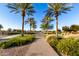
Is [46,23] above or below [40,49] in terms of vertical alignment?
above

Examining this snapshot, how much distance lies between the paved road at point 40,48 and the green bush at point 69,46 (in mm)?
201

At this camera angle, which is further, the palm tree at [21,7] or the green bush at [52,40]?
the green bush at [52,40]

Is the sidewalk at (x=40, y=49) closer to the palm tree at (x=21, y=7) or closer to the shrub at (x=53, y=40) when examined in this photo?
the shrub at (x=53, y=40)

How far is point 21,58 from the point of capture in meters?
4.62

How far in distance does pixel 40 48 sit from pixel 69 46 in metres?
0.67

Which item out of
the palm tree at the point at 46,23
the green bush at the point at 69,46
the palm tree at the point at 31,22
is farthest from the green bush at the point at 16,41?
the green bush at the point at 69,46

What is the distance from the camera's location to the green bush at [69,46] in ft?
15.1

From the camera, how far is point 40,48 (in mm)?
4809

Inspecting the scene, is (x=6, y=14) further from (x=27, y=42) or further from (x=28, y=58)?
(x=28, y=58)

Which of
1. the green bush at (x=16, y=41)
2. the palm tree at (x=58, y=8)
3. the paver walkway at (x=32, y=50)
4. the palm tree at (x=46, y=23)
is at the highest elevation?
the palm tree at (x=58, y=8)

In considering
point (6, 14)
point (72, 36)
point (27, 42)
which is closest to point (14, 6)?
point (6, 14)

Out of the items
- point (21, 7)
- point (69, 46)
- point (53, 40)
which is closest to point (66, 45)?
point (69, 46)

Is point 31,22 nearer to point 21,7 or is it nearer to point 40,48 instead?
point 21,7

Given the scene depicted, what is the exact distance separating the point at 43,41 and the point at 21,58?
2.32 feet
